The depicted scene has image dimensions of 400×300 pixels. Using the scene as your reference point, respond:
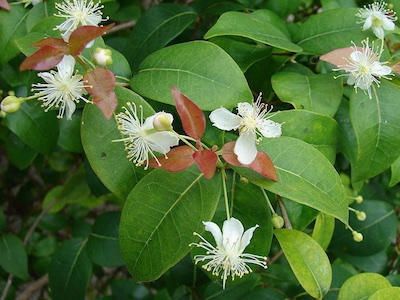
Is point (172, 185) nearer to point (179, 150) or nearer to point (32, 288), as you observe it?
point (179, 150)

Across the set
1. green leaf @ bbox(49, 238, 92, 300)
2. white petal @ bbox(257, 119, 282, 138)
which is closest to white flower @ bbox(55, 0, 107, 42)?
white petal @ bbox(257, 119, 282, 138)

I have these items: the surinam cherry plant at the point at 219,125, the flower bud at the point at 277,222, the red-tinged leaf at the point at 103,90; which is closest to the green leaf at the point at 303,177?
the surinam cherry plant at the point at 219,125

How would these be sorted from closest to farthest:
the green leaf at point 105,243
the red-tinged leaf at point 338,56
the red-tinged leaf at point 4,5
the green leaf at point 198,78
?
the green leaf at point 198,78 < the red-tinged leaf at point 338,56 < the red-tinged leaf at point 4,5 < the green leaf at point 105,243

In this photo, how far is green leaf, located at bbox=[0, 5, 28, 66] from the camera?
107 cm

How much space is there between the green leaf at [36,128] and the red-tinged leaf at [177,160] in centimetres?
50

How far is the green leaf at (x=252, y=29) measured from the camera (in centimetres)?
91

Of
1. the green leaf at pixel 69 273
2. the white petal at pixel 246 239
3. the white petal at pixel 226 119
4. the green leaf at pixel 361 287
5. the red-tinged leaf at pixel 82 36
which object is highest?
the red-tinged leaf at pixel 82 36

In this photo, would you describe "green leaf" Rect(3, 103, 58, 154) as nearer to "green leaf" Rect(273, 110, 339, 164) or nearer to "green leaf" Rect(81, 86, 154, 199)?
"green leaf" Rect(81, 86, 154, 199)

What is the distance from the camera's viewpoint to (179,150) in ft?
A: 2.51

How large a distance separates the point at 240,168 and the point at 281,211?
0.62 feet

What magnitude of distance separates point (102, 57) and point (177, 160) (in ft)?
0.64

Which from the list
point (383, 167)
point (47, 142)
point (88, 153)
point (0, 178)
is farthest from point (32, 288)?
point (383, 167)

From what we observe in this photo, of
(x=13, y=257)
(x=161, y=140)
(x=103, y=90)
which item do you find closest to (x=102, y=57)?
(x=103, y=90)

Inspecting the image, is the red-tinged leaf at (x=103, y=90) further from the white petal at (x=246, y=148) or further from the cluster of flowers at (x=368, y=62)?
the cluster of flowers at (x=368, y=62)
